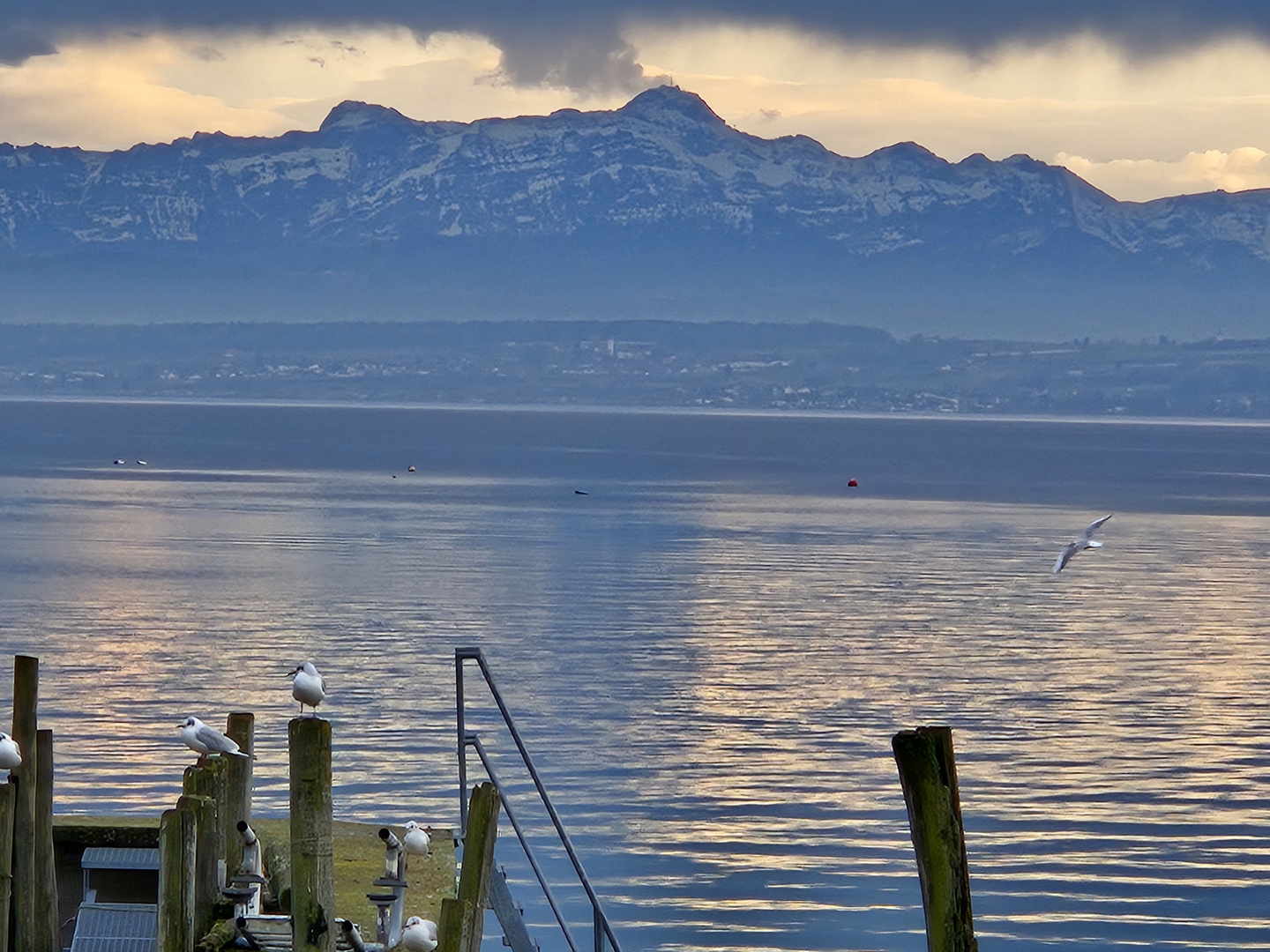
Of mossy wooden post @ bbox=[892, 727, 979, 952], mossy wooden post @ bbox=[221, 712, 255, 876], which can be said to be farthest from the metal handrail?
mossy wooden post @ bbox=[892, 727, 979, 952]

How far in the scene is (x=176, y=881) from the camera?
1495cm

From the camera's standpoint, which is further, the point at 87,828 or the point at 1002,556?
the point at 1002,556

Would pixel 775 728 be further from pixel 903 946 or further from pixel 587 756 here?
pixel 903 946

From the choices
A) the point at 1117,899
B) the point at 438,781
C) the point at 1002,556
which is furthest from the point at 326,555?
the point at 1117,899

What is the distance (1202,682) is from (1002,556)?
134ft

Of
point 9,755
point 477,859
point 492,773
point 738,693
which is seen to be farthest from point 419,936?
point 738,693

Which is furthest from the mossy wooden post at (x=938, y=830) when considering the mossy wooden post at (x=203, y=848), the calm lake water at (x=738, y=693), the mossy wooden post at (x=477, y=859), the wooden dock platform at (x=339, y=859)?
the calm lake water at (x=738, y=693)

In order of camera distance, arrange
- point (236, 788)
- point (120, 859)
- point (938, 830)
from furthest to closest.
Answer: point (120, 859)
point (236, 788)
point (938, 830)

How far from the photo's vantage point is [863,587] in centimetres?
7575

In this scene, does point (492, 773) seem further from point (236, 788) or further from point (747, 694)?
point (747, 694)

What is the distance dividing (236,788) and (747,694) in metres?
31.5

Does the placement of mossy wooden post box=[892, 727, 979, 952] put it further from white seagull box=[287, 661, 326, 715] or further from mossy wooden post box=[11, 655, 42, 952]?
mossy wooden post box=[11, 655, 42, 952]

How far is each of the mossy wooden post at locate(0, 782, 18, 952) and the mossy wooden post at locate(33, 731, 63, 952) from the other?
0.34 metres

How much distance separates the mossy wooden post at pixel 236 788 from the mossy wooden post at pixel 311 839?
340 centimetres
